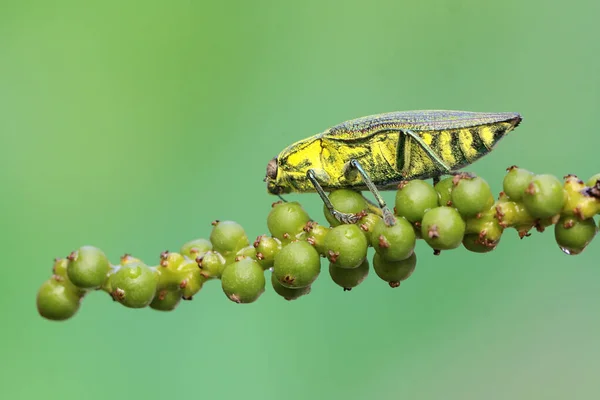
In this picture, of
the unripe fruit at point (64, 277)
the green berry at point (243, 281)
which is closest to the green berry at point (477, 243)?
the green berry at point (243, 281)

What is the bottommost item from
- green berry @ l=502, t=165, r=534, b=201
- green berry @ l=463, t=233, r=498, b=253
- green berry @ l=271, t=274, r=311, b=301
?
green berry @ l=271, t=274, r=311, b=301

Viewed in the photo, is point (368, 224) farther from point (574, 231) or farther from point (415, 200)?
point (574, 231)

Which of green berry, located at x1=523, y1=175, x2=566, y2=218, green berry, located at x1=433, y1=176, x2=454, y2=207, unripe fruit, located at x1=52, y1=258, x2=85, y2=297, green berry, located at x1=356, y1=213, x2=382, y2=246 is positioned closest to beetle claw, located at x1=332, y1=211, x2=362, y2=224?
green berry, located at x1=356, y1=213, x2=382, y2=246

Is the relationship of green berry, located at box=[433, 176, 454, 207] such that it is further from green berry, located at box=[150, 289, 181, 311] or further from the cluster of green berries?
green berry, located at box=[150, 289, 181, 311]

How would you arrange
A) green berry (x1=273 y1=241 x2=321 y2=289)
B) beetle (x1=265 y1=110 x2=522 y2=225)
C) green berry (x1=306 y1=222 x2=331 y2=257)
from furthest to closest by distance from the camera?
1. beetle (x1=265 y1=110 x2=522 y2=225)
2. green berry (x1=306 y1=222 x2=331 y2=257)
3. green berry (x1=273 y1=241 x2=321 y2=289)

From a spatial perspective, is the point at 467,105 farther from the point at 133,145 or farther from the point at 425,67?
the point at 133,145

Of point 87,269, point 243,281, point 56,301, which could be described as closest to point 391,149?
point 243,281
